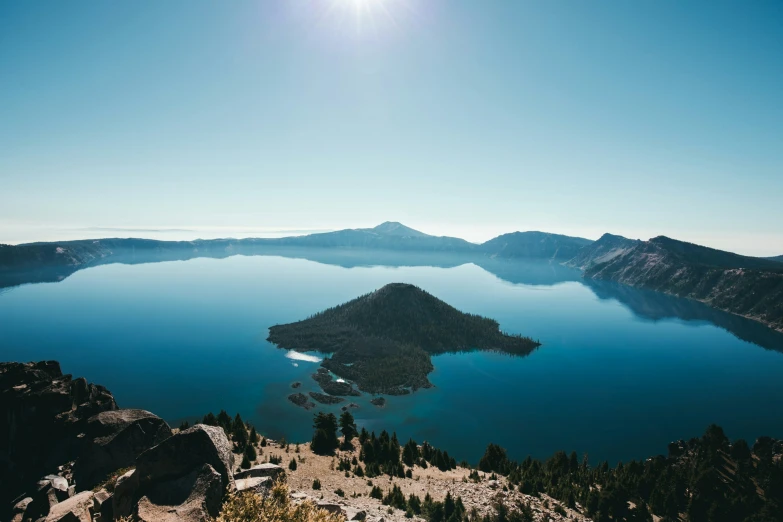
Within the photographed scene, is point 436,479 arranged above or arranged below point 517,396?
above

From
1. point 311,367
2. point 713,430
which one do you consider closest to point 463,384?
point 311,367

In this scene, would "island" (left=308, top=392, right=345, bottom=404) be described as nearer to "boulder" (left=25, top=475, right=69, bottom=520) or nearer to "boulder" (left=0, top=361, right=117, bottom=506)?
"boulder" (left=0, top=361, right=117, bottom=506)

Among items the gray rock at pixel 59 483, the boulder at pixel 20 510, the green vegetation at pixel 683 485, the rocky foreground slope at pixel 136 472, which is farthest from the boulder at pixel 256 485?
the green vegetation at pixel 683 485

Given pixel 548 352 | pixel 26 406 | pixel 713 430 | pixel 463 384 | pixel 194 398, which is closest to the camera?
pixel 26 406

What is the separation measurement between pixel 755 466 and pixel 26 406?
443ft

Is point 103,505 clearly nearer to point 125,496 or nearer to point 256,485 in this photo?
point 125,496

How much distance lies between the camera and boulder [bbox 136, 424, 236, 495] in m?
26.7

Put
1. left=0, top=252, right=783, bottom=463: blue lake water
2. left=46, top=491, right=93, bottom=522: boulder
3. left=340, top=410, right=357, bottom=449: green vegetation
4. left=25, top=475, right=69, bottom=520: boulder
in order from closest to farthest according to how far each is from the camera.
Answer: left=46, top=491, right=93, bottom=522: boulder → left=25, top=475, right=69, bottom=520: boulder → left=340, top=410, right=357, bottom=449: green vegetation → left=0, top=252, right=783, bottom=463: blue lake water

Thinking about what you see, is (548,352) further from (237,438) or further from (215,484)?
(215,484)

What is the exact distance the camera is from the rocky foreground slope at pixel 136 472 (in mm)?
26125

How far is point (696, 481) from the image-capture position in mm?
57406

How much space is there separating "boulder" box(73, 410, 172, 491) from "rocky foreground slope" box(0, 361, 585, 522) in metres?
0.13

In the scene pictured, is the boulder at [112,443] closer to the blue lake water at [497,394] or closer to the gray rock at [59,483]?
the gray rock at [59,483]

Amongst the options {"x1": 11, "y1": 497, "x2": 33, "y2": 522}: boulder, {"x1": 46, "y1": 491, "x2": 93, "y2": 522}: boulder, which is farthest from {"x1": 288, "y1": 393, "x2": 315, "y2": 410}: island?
{"x1": 46, "y1": 491, "x2": 93, "y2": 522}: boulder
